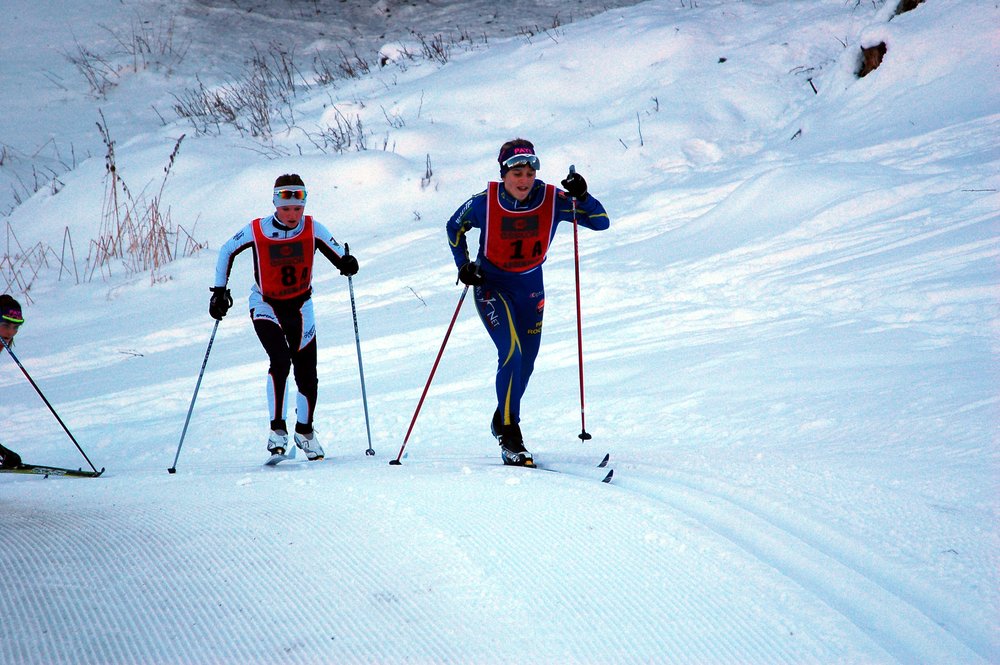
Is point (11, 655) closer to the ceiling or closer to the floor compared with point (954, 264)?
closer to the floor

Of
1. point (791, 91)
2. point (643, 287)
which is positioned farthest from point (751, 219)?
point (791, 91)

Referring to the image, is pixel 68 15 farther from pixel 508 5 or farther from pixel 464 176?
pixel 464 176

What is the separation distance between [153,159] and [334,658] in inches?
487

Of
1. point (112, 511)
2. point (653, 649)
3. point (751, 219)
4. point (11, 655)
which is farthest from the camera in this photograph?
point (751, 219)

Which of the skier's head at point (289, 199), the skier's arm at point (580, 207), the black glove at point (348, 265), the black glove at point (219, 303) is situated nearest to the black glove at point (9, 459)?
the black glove at point (219, 303)

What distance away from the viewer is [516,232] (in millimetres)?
4969

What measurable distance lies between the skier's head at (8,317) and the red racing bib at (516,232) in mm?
3350

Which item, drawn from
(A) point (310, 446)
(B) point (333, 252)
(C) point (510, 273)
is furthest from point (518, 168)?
(A) point (310, 446)

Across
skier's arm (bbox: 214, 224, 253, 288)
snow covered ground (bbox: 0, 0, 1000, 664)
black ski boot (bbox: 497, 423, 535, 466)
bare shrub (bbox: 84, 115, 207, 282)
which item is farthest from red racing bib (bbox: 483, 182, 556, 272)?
bare shrub (bbox: 84, 115, 207, 282)

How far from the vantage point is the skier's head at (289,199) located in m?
5.58

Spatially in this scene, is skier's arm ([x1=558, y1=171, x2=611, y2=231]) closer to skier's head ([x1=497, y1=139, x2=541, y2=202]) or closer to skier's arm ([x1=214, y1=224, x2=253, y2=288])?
skier's head ([x1=497, y1=139, x2=541, y2=202])

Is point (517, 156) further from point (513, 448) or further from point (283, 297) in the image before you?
point (283, 297)

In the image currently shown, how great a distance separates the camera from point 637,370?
621cm

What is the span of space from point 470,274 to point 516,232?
0.39 metres
